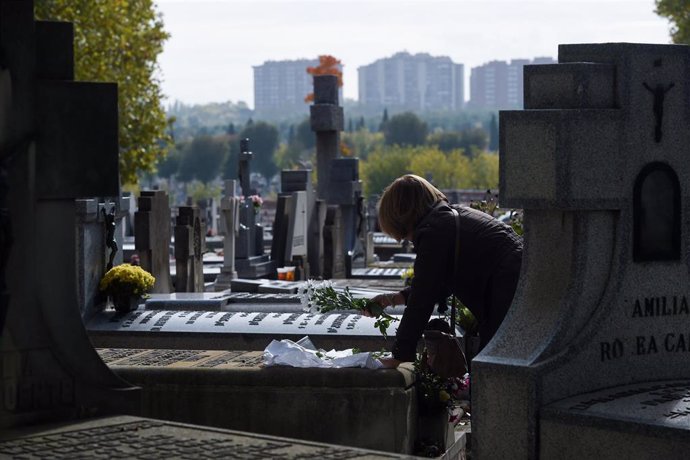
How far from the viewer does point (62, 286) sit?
5777 millimetres

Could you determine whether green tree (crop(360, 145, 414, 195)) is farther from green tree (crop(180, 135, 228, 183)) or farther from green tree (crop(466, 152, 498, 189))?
green tree (crop(180, 135, 228, 183))

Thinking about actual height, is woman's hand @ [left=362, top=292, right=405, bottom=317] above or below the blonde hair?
below

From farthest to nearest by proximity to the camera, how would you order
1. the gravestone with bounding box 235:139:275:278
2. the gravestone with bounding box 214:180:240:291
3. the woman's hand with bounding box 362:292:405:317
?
the gravestone with bounding box 235:139:275:278 → the gravestone with bounding box 214:180:240:291 → the woman's hand with bounding box 362:292:405:317

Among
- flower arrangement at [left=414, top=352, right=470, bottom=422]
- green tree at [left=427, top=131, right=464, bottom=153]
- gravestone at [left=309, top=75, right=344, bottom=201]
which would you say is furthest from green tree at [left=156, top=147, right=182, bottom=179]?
flower arrangement at [left=414, top=352, right=470, bottom=422]

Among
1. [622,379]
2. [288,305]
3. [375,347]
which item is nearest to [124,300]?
[288,305]

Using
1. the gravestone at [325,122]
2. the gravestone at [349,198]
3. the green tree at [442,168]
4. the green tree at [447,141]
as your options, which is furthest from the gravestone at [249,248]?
the green tree at [447,141]

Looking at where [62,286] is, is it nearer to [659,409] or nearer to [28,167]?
[28,167]

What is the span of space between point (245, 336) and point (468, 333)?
5.57 feet

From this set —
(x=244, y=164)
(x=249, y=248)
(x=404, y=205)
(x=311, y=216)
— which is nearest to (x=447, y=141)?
(x=244, y=164)

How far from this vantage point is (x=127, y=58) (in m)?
33.3

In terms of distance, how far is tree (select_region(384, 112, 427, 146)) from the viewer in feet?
565

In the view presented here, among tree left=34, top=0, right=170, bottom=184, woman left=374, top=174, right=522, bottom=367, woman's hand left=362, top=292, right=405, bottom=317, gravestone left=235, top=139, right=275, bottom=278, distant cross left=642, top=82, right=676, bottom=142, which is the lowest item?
gravestone left=235, top=139, right=275, bottom=278

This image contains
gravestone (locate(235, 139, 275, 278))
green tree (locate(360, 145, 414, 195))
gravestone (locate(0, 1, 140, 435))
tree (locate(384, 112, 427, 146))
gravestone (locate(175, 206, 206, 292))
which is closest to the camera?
gravestone (locate(0, 1, 140, 435))

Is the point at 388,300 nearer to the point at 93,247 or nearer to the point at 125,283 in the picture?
the point at 125,283
